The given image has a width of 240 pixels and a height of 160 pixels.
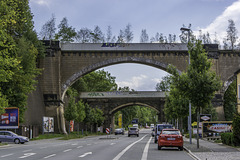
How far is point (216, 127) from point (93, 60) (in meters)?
26.5

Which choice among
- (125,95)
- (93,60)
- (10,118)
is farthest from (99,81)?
(10,118)

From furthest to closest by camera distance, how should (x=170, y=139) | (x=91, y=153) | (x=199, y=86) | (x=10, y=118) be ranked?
(x=10, y=118) → (x=199, y=86) → (x=170, y=139) → (x=91, y=153)

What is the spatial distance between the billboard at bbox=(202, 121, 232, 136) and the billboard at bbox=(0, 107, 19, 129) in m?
18.0

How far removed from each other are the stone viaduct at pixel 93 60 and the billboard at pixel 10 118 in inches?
765

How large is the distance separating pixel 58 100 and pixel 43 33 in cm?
1202

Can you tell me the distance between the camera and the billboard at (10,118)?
36328 millimetres

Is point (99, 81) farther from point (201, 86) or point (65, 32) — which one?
point (201, 86)

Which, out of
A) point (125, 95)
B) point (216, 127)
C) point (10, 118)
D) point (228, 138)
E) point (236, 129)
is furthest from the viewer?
point (125, 95)

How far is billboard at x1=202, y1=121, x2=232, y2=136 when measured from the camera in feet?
116

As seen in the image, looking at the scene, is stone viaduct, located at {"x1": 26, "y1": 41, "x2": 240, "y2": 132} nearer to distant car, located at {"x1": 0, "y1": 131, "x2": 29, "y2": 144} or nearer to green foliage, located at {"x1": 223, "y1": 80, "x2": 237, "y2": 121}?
green foliage, located at {"x1": 223, "y1": 80, "x2": 237, "y2": 121}

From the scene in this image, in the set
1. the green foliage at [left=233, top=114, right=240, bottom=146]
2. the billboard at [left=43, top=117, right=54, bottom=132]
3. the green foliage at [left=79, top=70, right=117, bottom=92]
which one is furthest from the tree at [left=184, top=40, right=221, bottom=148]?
the green foliage at [left=79, top=70, right=117, bottom=92]

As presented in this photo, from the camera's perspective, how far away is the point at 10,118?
120 ft

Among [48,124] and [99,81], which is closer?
[48,124]

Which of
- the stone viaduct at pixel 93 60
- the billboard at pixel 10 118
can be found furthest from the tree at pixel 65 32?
the billboard at pixel 10 118
